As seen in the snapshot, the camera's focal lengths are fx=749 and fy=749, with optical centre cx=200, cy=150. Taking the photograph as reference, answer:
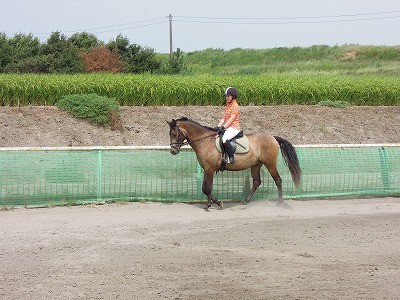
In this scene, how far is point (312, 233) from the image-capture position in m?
12.3

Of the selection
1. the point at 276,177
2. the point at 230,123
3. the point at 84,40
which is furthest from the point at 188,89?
the point at 84,40

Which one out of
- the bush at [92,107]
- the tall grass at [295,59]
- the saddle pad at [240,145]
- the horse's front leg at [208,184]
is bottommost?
the horse's front leg at [208,184]

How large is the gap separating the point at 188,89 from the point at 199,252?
17877mm

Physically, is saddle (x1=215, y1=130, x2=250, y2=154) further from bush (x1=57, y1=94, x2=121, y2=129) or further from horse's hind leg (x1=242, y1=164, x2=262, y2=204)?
bush (x1=57, y1=94, x2=121, y2=129)

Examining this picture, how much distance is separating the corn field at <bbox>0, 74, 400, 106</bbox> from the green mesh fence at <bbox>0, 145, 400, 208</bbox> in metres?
12.1

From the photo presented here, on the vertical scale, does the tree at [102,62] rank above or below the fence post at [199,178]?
above

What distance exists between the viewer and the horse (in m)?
14.8

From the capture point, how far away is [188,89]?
28188 millimetres

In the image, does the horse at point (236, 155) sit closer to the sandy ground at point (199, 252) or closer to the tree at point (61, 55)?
the sandy ground at point (199, 252)

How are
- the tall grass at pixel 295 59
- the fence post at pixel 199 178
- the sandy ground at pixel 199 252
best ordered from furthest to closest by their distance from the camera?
1. the tall grass at pixel 295 59
2. the fence post at pixel 199 178
3. the sandy ground at pixel 199 252

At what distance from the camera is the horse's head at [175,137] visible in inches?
578

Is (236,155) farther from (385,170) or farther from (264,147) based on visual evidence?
(385,170)

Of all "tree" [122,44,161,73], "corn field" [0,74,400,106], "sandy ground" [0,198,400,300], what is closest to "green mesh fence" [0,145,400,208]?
"sandy ground" [0,198,400,300]

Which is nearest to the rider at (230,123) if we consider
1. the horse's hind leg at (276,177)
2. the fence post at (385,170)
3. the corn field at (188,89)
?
the horse's hind leg at (276,177)
